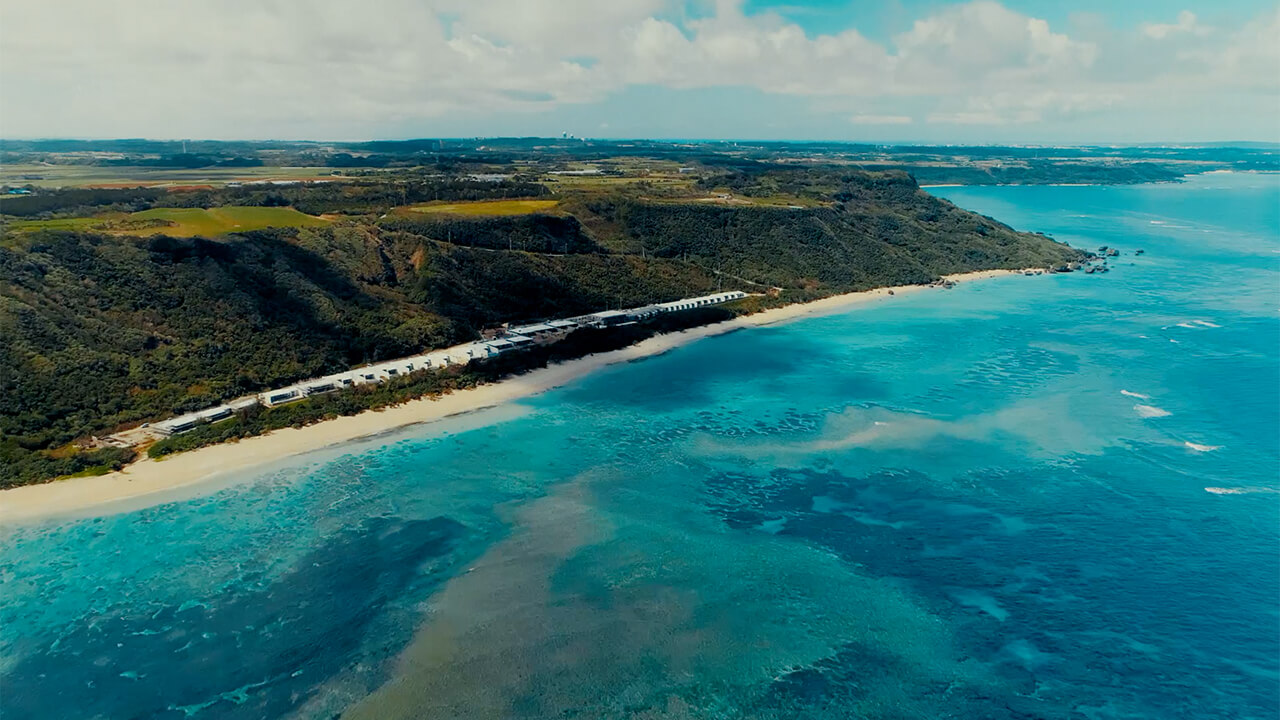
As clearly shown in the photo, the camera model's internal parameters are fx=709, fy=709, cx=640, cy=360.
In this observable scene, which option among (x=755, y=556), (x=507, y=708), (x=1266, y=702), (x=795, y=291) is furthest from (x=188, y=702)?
(x=795, y=291)

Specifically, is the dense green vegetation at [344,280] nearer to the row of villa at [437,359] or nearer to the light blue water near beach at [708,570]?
the row of villa at [437,359]

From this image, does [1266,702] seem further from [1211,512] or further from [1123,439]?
[1123,439]

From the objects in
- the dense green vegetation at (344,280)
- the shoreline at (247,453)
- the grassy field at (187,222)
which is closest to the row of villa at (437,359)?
the dense green vegetation at (344,280)

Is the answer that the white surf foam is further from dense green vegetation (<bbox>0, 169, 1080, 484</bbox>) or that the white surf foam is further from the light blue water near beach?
dense green vegetation (<bbox>0, 169, 1080, 484</bbox>)

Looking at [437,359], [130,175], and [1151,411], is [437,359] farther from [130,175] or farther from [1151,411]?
[130,175]

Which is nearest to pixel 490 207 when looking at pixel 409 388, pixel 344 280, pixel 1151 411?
pixel 344 280
